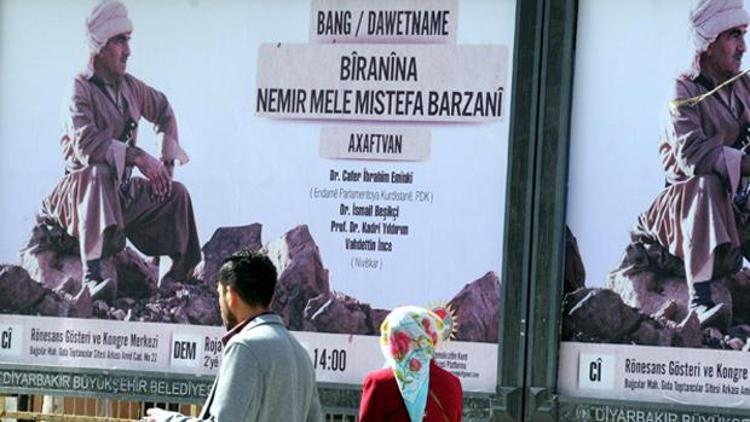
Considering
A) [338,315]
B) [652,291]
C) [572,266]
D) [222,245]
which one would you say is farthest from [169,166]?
[652,291]

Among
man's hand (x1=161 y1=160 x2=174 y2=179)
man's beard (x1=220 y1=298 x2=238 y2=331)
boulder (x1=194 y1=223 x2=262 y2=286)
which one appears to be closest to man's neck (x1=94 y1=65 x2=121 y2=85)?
man's hand (x1=161 y1=160 x2=174 y2=179)

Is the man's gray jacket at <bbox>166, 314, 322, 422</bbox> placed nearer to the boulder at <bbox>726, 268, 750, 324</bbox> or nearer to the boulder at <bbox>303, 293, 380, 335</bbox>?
the boulder at <bbox>303, 293, 380, 335</bbox>

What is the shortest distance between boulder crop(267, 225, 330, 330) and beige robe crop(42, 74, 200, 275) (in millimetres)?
495

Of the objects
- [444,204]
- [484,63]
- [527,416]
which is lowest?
[527,416]

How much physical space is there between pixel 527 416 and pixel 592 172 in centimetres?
120

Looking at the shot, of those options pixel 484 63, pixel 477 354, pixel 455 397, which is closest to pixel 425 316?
pixel 455 397

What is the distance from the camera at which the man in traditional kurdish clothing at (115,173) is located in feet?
27.3

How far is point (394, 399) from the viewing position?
6.50m

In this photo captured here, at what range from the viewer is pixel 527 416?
7.61 meters

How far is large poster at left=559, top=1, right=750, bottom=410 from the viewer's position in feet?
24.2

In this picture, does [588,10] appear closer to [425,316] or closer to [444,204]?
[444,204]

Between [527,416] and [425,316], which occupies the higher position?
[425,316]

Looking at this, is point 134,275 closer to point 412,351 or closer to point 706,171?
point 412,351

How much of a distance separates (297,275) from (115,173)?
1.16 m
